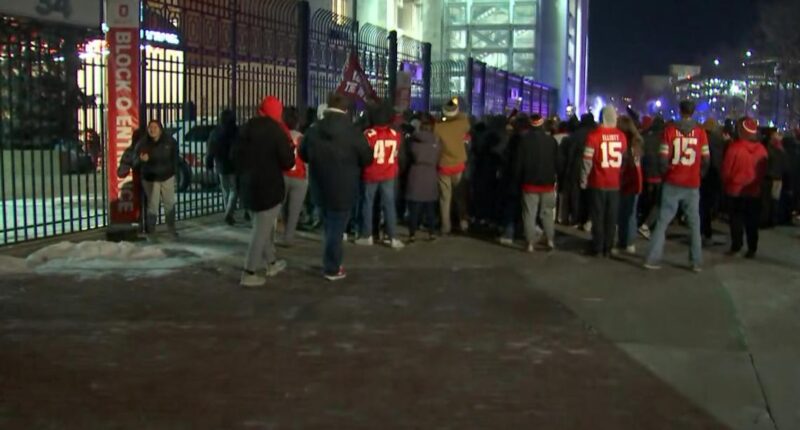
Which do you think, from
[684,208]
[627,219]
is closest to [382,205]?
[627,219]

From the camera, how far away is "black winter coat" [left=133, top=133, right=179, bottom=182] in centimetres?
1139

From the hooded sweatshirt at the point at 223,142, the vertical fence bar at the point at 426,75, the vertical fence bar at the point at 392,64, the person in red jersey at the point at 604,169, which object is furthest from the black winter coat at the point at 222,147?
the vertical fence bar at the point at 426,75

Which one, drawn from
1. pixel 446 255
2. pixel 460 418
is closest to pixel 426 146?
pixel 446 255

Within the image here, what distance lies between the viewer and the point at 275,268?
9.85m

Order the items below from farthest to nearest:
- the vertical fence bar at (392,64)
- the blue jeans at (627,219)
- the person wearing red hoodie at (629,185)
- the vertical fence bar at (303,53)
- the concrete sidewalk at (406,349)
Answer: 1. the vertical fence bar at (392,64)
2. the vertical fence bar at (303,53)
3. the blue jeans at (627,219)
4. the person wearing red hoodie at (629,185)
5. the concrete sidewalk at (406,349)

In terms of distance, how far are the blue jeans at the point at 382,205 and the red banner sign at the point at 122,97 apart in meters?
2.97

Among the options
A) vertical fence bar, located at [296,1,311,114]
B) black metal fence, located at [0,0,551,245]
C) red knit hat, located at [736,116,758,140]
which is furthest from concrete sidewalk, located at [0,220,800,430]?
vertical fence bar, located at [296,1,311,114]

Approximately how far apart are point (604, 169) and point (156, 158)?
557cm

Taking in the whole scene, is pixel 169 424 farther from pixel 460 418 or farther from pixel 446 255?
pixel 446 255

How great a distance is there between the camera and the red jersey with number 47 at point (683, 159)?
33.4 feet

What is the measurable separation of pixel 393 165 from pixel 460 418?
633 centimetres

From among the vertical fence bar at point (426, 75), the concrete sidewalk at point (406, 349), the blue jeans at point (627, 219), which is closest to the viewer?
the concrete sidewalk at point (406, 349)

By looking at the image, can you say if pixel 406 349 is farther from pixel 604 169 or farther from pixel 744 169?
pixel 744 169

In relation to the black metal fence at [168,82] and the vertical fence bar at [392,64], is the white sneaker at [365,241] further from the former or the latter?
the vertical fence bar at [392,64]
